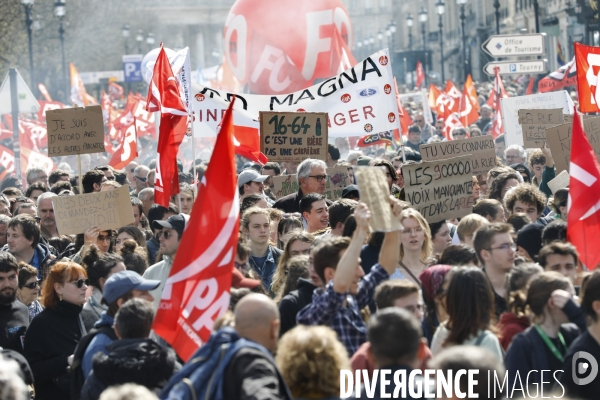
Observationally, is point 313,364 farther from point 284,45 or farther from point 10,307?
point 284,45

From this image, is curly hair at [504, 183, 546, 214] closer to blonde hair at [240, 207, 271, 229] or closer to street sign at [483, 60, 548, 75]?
blonde hair at [240, 207, 271, 229]

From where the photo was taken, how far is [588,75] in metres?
10.8

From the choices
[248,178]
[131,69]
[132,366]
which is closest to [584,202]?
[132,366]

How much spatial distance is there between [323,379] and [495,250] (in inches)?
93.9

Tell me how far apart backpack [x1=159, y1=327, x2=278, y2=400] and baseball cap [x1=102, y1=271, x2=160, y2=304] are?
1613mm

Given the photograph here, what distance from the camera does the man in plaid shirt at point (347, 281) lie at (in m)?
5.30

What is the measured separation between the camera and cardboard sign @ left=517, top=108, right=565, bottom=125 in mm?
12766

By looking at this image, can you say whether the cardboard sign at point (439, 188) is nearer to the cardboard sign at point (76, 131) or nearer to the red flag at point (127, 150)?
the cardboard sign at point (76, 131)

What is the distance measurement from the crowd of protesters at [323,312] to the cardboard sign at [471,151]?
108 inches

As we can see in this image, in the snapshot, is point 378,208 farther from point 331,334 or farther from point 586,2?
point 586,2

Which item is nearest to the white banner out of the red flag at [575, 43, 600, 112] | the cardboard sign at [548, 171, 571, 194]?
the red flag at [575, 43, 600, 112]

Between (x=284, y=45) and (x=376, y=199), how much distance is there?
15669 millimetres

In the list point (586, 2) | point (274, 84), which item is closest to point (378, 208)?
point (274, 84)

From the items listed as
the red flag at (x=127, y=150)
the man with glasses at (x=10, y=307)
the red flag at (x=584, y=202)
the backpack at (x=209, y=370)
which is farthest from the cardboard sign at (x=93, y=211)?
the red flag at (x=127, y=150)
